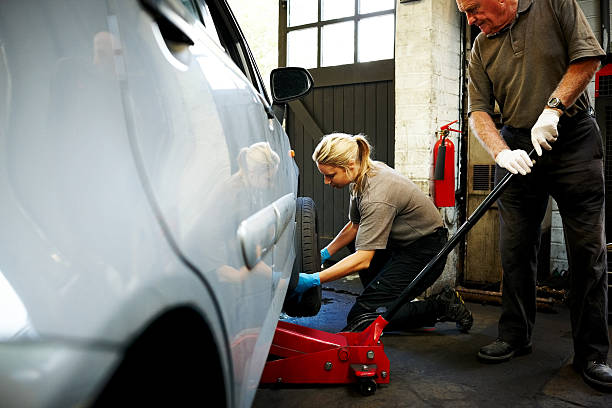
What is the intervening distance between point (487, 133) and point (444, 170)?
1.60 m

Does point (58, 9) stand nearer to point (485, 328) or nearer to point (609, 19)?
point (485, 328)

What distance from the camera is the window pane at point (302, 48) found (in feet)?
17.7

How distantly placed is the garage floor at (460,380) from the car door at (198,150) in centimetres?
128

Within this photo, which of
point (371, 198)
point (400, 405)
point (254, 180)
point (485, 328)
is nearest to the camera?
point (254, 180)

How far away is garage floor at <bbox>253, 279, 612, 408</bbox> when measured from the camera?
2.11 m

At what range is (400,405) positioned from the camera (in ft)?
6.84

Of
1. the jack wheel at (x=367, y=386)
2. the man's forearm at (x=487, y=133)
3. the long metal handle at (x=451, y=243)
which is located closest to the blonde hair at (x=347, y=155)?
the man's forearm at (x=487, y=133)

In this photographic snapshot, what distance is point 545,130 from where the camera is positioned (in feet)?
7.05

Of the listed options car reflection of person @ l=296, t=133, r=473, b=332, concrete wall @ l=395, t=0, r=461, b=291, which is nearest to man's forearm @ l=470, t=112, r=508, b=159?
car reflection of person @ l=296, t=133, r=473, b=332

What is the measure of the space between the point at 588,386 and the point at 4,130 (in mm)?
2534

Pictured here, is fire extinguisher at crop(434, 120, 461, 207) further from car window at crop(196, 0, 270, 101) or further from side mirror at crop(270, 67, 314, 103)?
car window at crop(196, 0, 270, 101)

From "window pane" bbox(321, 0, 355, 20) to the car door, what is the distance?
14.3 feet

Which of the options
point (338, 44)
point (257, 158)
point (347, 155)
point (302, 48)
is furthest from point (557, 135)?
point (302, 48)

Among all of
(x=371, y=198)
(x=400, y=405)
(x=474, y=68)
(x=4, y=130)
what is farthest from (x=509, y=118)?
(x=4, y=130)
